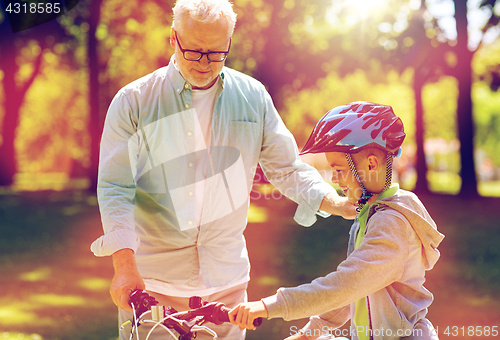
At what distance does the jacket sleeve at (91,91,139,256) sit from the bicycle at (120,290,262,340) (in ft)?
1.36

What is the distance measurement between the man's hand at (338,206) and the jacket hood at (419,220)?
0.52 m

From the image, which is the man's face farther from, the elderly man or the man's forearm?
the man's forearm

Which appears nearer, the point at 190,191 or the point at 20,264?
the point at 190,191

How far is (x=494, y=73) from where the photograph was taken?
18656 mm

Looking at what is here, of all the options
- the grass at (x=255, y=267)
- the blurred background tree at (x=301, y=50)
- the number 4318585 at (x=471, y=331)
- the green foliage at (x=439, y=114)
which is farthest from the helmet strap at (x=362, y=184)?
the green foliage at (x=439, y=114)

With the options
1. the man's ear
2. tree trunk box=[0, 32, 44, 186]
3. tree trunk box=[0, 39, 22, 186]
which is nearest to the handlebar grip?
the man's ear

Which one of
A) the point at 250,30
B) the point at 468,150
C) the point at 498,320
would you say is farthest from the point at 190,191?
the point at 468,150

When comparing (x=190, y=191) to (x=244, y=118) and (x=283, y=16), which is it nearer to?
(x=244, y=118)

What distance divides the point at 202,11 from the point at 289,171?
3.60ft

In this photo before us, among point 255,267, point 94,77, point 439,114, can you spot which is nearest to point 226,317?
point 255,267

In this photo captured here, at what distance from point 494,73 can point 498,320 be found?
1423cm

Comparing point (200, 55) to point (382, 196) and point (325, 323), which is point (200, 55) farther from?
point (325, 323)

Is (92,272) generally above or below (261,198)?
above

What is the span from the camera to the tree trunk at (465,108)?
17.6 metres
